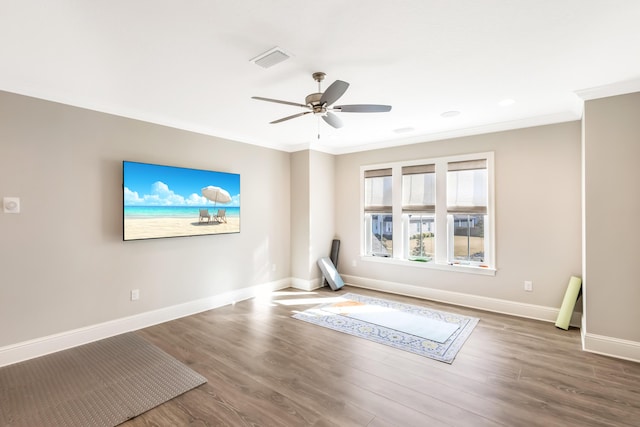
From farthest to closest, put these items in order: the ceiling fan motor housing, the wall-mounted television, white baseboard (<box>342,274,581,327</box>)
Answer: white baseboard (<box>342,274,581,327</box>)
the wall-mounted television
the ceiling fan motor housing

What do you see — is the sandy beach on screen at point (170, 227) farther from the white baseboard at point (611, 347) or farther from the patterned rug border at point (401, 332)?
the white baseboard at point (611, 347)

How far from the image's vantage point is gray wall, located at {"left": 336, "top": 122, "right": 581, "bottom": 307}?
3789 mm

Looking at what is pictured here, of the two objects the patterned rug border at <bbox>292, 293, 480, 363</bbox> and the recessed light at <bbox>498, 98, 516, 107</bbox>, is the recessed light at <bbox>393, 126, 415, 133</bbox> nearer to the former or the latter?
the recessed light at <bbox>498, 98, 516, 107</bbox>

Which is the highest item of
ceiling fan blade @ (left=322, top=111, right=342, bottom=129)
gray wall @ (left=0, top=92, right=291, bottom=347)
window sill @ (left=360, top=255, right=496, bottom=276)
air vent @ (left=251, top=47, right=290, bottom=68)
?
air vent @ (left=251, top=47, right=290, bottom=68)

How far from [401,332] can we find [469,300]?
5.20 ft

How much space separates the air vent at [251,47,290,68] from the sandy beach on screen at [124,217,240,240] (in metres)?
2.42

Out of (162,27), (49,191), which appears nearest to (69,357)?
(49,191)

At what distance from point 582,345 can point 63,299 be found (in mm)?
5524

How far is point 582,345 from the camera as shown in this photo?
3.19m

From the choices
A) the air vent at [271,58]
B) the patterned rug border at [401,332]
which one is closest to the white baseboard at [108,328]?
the patterned rug border at [401,332]

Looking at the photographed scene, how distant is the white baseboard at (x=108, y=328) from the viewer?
289 cm

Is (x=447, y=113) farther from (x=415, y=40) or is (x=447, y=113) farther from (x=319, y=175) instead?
(x=319, y=175)

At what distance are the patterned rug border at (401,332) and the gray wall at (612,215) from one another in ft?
4.24

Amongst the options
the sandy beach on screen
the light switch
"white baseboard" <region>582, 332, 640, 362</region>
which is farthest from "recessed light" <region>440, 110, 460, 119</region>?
the light switch
